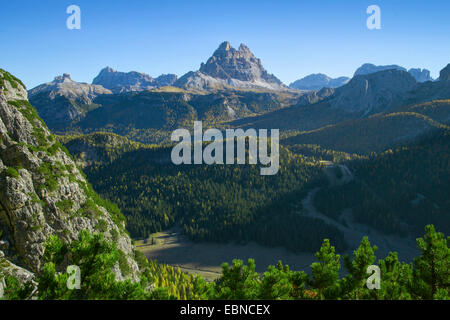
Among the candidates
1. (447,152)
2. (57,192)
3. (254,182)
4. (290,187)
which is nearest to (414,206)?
(447,152)

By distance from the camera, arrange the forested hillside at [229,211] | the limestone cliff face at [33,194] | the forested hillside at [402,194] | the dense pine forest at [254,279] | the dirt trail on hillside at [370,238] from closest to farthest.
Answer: the dense pine forest at [254,279] → the limestone cliff face at [33,194] → the dirt trail on hillside at [370,238] → the forested hillside at [229,211] → the forested hillside at [402,194]

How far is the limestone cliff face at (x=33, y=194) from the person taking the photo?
4000 cm

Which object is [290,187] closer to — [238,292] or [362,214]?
[362,214]

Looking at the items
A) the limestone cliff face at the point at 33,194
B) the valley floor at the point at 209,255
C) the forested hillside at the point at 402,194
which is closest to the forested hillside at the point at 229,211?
the valley floor at the point at 209,255

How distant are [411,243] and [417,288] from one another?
463ft

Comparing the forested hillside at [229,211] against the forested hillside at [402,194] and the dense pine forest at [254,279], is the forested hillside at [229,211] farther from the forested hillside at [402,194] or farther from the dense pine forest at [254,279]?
the dense pine forest at [254,279]

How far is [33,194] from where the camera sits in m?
45.5

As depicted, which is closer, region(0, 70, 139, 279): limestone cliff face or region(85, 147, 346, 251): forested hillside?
region(0, 70, 139, 279): limestone cliff face

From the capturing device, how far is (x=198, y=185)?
19600 cm

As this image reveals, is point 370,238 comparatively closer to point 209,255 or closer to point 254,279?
point 209,255

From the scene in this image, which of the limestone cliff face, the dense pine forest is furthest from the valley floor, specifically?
the dense pine forest

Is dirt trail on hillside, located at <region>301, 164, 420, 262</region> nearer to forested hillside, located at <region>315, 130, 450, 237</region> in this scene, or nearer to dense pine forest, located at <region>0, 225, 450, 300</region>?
forested hillside, located at <region>315, 130, 450, 237</region>

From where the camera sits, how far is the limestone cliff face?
40.0 metres

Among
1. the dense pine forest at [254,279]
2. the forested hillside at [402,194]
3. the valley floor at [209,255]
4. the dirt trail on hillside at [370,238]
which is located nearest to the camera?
the dense pine forest at [254,279]
